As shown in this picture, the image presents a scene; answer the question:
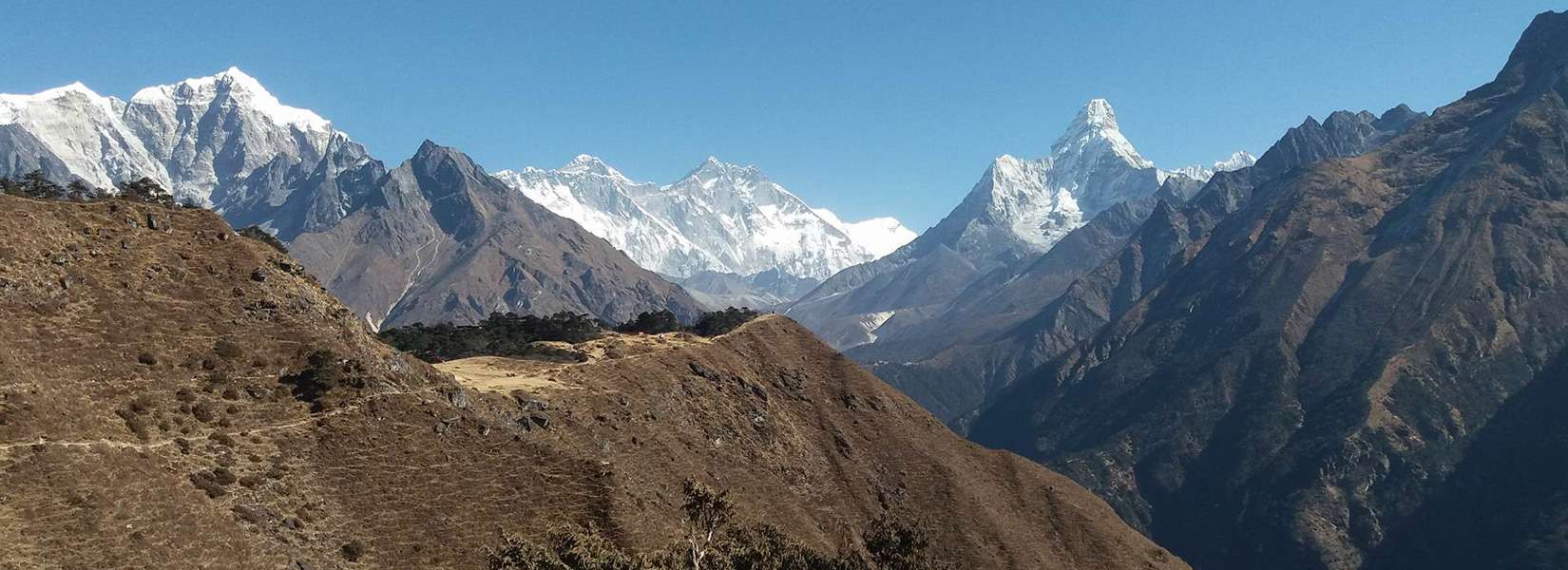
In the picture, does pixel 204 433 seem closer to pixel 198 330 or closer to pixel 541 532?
pixel 198 330

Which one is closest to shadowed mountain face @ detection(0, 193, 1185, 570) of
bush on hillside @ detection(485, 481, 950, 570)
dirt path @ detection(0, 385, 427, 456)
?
dirt path @ detection(0, 385, 427, 456)

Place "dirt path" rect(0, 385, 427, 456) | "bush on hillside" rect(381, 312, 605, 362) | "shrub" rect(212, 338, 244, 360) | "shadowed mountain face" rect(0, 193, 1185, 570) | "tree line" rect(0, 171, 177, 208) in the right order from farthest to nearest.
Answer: "bush on hillside" rect(381, 312, 605, 362)
"tree line" rect(0, 171, 177, 208)
"shrub" rect(212, 338, 244, 360)
"shadowed mountain face" rect(0, 193, 1185, 570)
"dirt path" rect(0, 385, 427, 456)

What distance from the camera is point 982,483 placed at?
16850cm

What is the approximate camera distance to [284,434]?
93.7m

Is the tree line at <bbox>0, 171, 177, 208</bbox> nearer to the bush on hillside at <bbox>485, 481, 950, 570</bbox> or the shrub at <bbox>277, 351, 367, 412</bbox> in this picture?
the shrub at <bbox>277, 351, 367, 412</bbox>

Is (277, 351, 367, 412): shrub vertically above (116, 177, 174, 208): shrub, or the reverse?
(116, 177, 174, 208): shrub

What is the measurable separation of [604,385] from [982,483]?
7139 centimetres

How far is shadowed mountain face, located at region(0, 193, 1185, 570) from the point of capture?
3059 inches

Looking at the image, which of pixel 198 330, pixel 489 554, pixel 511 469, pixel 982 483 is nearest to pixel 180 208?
pixel 198 330

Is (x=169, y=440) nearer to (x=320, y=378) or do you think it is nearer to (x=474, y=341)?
(x=320, y=378)

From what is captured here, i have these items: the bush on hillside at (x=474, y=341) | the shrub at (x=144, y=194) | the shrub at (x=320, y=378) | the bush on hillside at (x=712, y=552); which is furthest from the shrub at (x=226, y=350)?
the bush on hillside at (x=474, y=341)

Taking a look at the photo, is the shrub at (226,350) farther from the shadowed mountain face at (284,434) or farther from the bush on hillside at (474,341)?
the bush on hillside at (474,341)

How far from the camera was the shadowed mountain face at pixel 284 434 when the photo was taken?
77688mm

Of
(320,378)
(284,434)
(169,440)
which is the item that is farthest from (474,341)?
(169,440)
